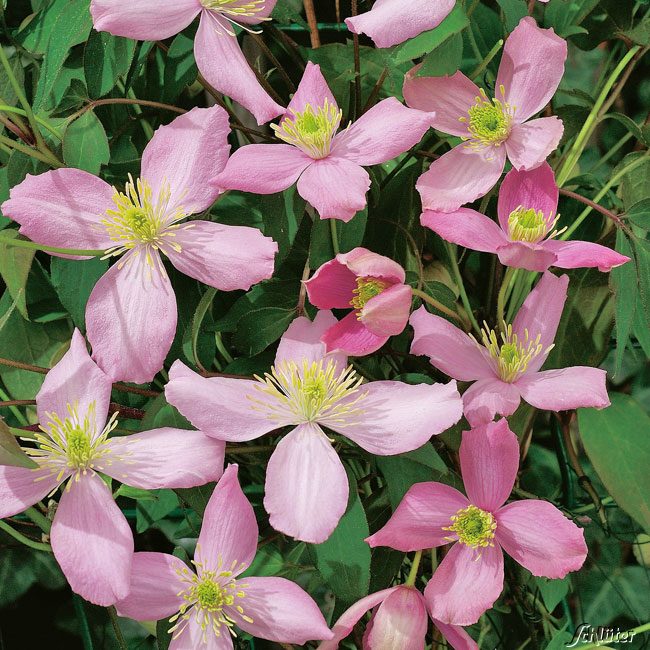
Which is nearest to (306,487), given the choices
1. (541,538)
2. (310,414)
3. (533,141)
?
(310,414)

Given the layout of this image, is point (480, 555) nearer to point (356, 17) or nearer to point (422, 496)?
point (422, 496)

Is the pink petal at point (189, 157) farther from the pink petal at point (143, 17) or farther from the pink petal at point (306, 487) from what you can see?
the pink petal at point (306, 487)

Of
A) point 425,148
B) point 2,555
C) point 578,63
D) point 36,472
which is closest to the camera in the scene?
point 36,472

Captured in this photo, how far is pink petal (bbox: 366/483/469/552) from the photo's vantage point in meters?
0.49

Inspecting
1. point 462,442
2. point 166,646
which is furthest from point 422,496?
point 166,646

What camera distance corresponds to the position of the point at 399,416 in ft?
1.56

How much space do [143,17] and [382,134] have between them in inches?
6.1

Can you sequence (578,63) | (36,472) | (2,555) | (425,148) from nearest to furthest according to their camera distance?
(36,472), (425,148), (578,63), (2,555)

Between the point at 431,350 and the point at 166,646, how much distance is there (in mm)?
261

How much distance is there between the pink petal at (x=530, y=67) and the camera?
1.66 ft

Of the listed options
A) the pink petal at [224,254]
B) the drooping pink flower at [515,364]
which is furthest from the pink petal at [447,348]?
the pink petal at [224,254]

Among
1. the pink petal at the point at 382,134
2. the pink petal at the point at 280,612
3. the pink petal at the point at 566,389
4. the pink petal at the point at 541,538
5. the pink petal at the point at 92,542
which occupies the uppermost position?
the pink petal at the point at 382,134

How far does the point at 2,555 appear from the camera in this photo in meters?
0.94

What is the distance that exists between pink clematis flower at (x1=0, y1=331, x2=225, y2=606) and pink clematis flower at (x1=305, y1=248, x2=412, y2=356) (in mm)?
100
